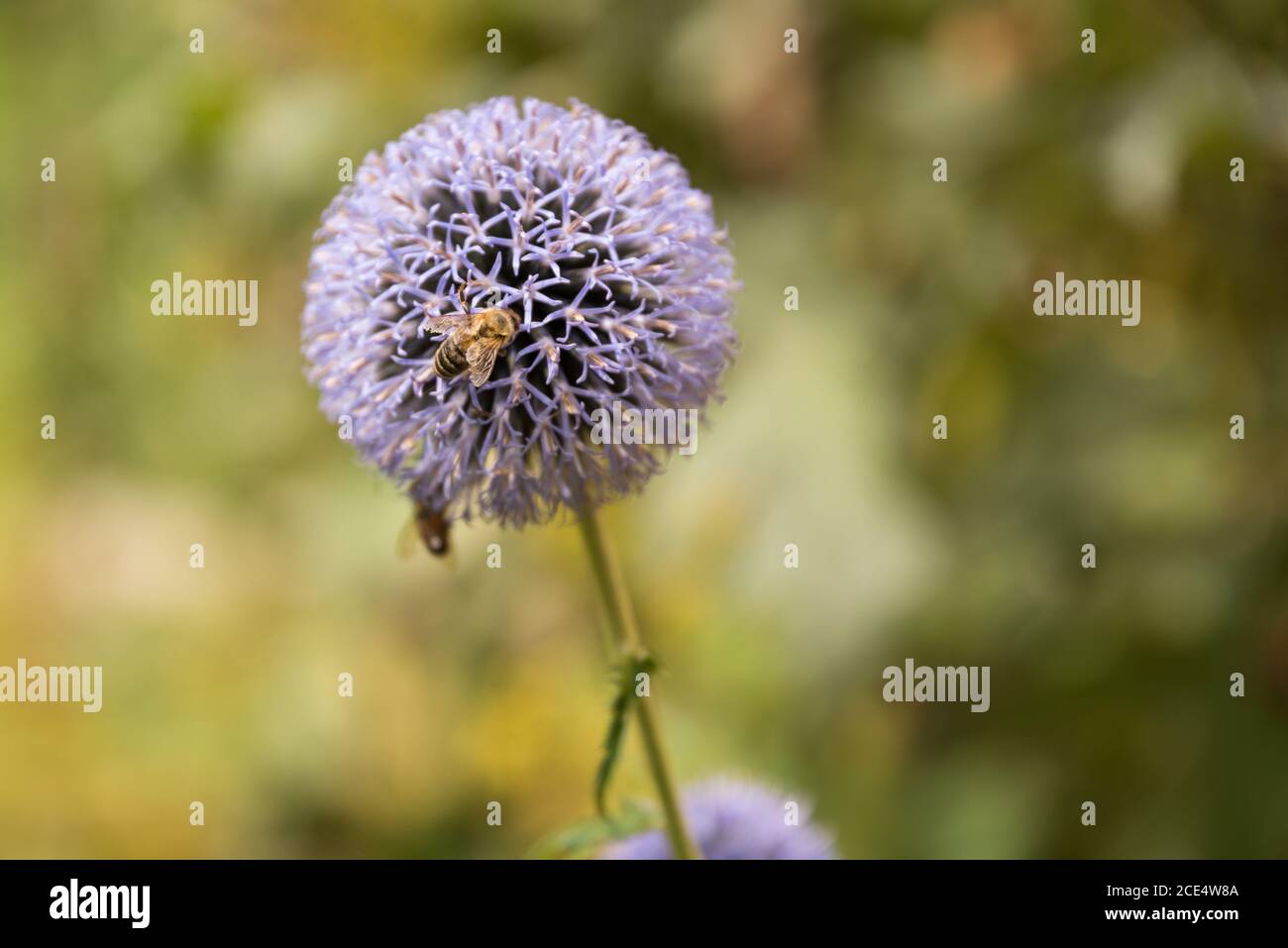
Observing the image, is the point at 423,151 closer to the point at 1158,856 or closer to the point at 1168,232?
the point at 1168,232

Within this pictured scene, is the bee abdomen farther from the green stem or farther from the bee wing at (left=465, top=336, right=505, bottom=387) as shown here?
the green stem

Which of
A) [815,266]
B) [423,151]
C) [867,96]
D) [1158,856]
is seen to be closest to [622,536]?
[815,266]

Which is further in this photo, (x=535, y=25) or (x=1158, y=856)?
(x=535, y=25)

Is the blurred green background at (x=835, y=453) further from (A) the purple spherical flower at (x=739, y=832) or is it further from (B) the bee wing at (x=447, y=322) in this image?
(B) the bee wing at (x=447, y=322)

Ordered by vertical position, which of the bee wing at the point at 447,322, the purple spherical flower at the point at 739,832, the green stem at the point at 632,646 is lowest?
the purple spherical flower at the point at 739,832

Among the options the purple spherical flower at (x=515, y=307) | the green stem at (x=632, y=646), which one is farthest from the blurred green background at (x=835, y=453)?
the purple spherical flower at (x=515, y=307)

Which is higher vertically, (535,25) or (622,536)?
(535,25)

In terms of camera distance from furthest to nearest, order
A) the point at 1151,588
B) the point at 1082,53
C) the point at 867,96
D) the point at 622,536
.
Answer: the point at 622,536 < the point at 867,96 < the point at 1151,588 < the point at 1082,53

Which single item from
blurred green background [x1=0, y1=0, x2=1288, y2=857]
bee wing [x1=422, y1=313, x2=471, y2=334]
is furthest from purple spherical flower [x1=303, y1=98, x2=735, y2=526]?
blurred green background [x1=0, y1=0, x2=1288, y2=857]
